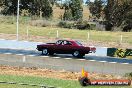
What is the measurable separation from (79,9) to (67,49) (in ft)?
206

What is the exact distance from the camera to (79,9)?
94375 millimetres

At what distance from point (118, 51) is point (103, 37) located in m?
17.0

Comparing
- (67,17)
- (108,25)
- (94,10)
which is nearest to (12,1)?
(67,17)

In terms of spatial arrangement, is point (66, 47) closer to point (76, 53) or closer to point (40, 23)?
point (76, 53)

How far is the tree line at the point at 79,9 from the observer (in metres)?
76.3

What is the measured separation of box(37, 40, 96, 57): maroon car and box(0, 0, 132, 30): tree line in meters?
42.9

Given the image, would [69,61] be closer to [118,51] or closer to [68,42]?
[68,42]

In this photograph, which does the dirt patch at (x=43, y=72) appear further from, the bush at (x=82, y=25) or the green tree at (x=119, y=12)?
the green tree at (x=119, y=12)

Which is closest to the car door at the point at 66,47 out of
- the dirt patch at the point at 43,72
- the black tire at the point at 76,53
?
the black tire at the point at 76,53

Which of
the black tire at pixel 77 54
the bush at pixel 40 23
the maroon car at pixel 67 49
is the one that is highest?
the bush at pixel 40 23

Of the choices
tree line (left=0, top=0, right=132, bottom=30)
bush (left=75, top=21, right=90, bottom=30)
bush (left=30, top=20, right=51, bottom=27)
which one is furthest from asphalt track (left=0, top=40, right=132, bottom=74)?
tree line (left=0, top=0, right=132, bottom=30)

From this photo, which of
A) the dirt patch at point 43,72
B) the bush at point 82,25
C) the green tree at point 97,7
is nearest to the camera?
the dirt patch at point 43,72

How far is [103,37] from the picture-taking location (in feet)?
171

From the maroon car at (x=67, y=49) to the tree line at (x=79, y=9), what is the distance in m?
42.9
